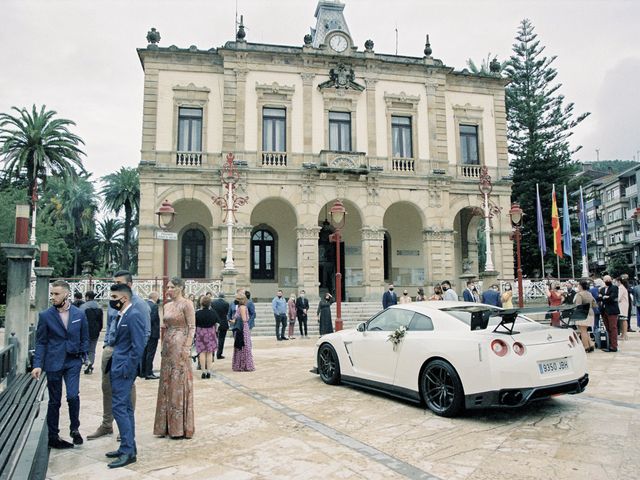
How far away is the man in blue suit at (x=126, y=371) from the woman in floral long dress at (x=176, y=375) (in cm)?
62

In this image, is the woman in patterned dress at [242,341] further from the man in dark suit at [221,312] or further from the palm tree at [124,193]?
the palm tree at [124,193]

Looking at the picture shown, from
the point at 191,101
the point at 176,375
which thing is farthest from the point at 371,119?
the point at 176,375

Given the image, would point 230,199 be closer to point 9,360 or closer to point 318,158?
point 318,158

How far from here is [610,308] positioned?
37.9 ft

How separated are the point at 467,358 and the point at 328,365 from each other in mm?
3192

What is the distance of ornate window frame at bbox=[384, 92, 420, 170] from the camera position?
82.6 ft

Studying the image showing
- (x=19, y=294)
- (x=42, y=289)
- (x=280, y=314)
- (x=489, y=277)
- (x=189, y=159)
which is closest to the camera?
(x=19, y=294)

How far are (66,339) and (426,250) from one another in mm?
21025

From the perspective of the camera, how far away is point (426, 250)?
24.8 metres

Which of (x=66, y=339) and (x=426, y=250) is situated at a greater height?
(x=426, y=250)

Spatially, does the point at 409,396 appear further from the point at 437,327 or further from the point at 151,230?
the point at 151,230

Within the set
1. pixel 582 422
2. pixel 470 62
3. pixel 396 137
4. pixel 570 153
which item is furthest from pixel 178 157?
pixel 470 62

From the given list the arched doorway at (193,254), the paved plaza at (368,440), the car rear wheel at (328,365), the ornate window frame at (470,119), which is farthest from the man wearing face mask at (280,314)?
the ornate window frame at (470,119)

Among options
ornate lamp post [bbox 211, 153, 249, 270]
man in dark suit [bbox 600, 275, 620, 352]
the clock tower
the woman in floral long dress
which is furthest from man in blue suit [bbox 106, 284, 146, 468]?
the clock tower
